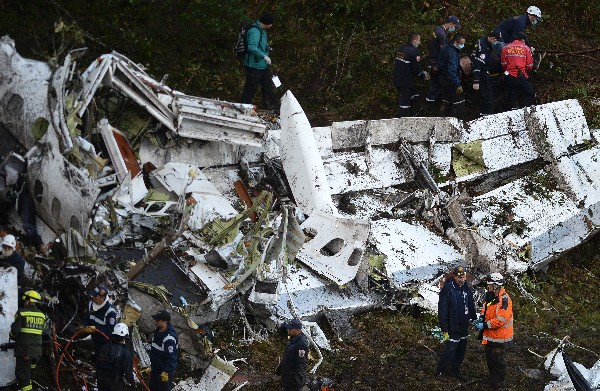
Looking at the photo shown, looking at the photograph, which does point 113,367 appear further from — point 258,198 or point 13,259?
point 258,198

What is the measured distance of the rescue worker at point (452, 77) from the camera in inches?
502

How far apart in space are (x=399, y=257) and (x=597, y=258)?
2779mm

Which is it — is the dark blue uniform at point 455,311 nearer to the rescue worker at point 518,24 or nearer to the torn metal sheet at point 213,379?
the torn metal sheet at point 213,379

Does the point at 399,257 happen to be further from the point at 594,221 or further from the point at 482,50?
the point at 482,50

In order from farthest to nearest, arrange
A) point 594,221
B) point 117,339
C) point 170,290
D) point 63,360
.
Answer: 1. point 594,221
2. point 170,290
3. point 63,360
4. point 117,339

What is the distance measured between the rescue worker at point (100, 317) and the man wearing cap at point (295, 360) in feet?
4.73

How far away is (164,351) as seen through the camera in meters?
8.12

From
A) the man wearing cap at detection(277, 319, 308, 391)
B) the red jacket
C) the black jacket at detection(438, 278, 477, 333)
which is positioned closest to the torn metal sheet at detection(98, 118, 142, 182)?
the man wearing cap at detection(277, 319, 308, 391)

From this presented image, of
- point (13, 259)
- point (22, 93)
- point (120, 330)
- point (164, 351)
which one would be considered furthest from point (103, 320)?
point (22, 93)

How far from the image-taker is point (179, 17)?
15.5 metres

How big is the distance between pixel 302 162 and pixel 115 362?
3.90 metres

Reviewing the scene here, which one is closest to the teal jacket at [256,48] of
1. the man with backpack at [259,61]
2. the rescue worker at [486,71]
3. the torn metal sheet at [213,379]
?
the man with backpack at [259,61]

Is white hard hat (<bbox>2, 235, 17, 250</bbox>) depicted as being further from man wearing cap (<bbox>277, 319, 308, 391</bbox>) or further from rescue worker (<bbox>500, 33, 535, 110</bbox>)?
rescue worker (<bbox>500, 33, 535, 110</bbox>)

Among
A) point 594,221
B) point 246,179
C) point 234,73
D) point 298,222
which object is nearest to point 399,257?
point 298,222
